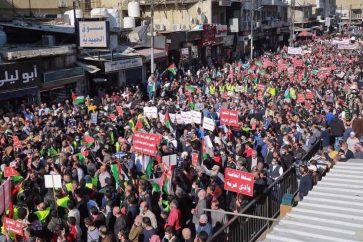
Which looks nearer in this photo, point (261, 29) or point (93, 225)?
point (93, 225)

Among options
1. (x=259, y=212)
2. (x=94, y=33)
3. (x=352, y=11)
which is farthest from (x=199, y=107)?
(x=352, y=11)

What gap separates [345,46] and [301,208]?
33.4 meters

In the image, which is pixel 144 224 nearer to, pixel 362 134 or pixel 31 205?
pixel 31 205

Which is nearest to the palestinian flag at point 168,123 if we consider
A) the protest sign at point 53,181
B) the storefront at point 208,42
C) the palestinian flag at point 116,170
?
the palestinian flag at point 116,170

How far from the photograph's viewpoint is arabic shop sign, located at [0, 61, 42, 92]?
80.3 feet

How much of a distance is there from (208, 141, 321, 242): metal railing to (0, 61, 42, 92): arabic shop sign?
15.3 metres

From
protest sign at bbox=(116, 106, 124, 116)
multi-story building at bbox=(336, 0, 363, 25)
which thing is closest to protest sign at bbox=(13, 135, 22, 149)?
protest sign at bbox=(116, 106, 124, 116)

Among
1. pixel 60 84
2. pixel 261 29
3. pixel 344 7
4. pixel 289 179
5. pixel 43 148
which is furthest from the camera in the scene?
pixel 344 7

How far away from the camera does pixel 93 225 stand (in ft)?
30.5

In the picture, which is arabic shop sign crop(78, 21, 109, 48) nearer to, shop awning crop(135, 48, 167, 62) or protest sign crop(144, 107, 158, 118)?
shop awning crop(135, 48, 167, 62)

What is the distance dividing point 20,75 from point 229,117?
12.1 meters

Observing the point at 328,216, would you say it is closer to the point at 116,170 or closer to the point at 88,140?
the point at 116,170

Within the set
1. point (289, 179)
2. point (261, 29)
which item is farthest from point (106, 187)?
point (261, 29)

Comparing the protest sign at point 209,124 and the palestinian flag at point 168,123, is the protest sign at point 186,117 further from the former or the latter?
the protest sign at point 209,124
